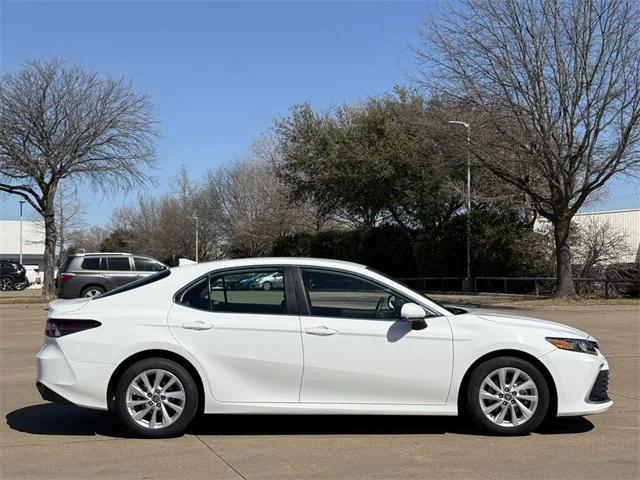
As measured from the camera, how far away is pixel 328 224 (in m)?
54.6

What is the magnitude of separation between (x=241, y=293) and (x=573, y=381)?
309cm

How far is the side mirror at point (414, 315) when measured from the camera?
6250mm

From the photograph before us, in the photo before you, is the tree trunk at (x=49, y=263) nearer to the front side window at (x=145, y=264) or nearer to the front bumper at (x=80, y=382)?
the front side window at (x=145, y=264)

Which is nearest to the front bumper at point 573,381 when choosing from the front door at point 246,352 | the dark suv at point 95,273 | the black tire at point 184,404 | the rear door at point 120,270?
the front door at point 246,352

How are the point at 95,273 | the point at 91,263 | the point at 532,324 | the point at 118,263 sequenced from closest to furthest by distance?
the point at 532,324
the point at 95,273
the point at 91,263
the point at 118,263

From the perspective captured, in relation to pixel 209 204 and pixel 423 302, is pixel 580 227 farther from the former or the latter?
pixel 209 204

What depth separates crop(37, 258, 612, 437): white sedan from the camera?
6.27 meters

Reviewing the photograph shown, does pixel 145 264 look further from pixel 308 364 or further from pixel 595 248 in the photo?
pixel 595 248

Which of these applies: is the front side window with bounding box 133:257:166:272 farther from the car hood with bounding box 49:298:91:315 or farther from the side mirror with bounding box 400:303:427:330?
the side mirror with bounding box 400:303:427:330

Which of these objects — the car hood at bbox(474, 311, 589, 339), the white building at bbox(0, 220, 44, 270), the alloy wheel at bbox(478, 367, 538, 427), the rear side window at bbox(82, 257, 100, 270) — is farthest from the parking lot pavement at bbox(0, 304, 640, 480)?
the white building at bbox(0, 220, 44, 270)

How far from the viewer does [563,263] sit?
85.8ft

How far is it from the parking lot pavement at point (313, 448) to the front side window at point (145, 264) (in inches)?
614

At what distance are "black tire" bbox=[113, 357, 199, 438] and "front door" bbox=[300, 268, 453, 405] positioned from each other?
0.99 m

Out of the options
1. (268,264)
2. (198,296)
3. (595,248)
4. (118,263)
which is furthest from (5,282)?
(268,264)
